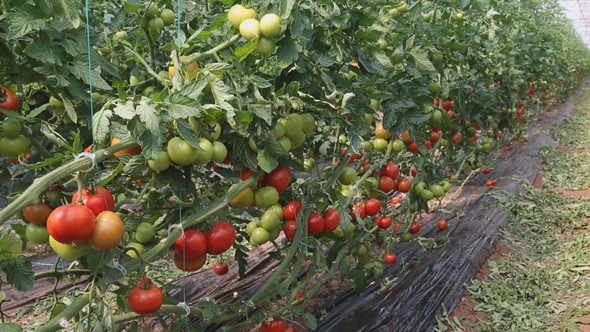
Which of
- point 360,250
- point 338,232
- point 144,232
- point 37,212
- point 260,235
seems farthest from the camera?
point 360,250

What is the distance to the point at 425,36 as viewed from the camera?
2.29 meters

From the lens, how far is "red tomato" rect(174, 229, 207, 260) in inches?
49.5

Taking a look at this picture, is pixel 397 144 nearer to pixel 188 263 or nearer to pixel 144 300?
pixel 188 263

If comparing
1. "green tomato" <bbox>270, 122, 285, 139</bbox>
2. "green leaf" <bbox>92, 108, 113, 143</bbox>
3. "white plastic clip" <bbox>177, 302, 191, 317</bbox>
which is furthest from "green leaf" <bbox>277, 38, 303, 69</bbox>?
"white plastic clip" <bbox>177, 302, 191, 317</bbox>

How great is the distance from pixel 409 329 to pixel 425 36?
5.49ft

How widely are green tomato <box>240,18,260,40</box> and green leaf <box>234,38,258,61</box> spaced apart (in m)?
0.02

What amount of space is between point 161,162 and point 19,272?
0.47m

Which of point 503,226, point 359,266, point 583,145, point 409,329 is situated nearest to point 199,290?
point 359,266

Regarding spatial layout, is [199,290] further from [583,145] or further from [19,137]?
[583,145]

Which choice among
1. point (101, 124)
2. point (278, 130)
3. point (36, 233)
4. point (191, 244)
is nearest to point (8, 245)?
point (36, 233)

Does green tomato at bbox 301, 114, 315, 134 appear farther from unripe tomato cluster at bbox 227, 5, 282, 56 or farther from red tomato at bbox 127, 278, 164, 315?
red tomato at bbox 127, 278, 164, 315

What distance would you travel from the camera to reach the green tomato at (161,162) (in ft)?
3.38

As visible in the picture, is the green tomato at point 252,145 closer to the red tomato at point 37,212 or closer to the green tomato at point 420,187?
the red tomato at point 37,212

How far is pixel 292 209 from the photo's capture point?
1.77 m
